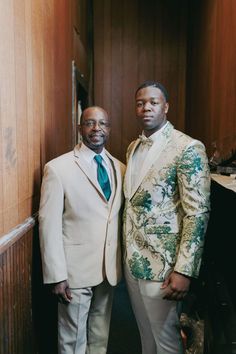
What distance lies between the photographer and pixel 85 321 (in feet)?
5.34

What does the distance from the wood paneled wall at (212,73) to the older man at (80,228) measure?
95 cm

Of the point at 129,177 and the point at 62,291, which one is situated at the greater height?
the point at 129,177

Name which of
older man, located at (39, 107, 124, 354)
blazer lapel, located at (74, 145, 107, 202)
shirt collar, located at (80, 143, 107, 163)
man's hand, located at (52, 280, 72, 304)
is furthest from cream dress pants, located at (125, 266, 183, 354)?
shirt collar, located at (80, 143, 107, 163)

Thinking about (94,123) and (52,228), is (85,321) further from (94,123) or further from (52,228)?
(94,123)

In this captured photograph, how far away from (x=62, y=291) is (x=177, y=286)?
0.50 metres

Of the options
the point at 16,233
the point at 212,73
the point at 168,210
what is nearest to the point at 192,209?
the point at 168,210

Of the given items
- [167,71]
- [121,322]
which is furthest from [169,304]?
[167,71]

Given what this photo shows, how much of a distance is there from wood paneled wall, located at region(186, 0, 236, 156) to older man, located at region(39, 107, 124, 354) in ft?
3.13

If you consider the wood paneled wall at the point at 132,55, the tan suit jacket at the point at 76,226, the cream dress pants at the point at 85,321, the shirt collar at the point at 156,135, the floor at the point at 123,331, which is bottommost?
the floor at the point at 123,331

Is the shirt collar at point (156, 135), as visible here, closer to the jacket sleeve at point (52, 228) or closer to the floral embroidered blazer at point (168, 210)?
the floral embroidered blazer at point (168, 210)

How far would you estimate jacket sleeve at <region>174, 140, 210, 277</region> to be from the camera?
1.37 m

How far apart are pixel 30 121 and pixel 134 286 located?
0.85 metres

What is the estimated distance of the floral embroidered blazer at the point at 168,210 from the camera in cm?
137

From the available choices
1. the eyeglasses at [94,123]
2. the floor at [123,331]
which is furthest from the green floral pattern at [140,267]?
the floor at [123,331]
